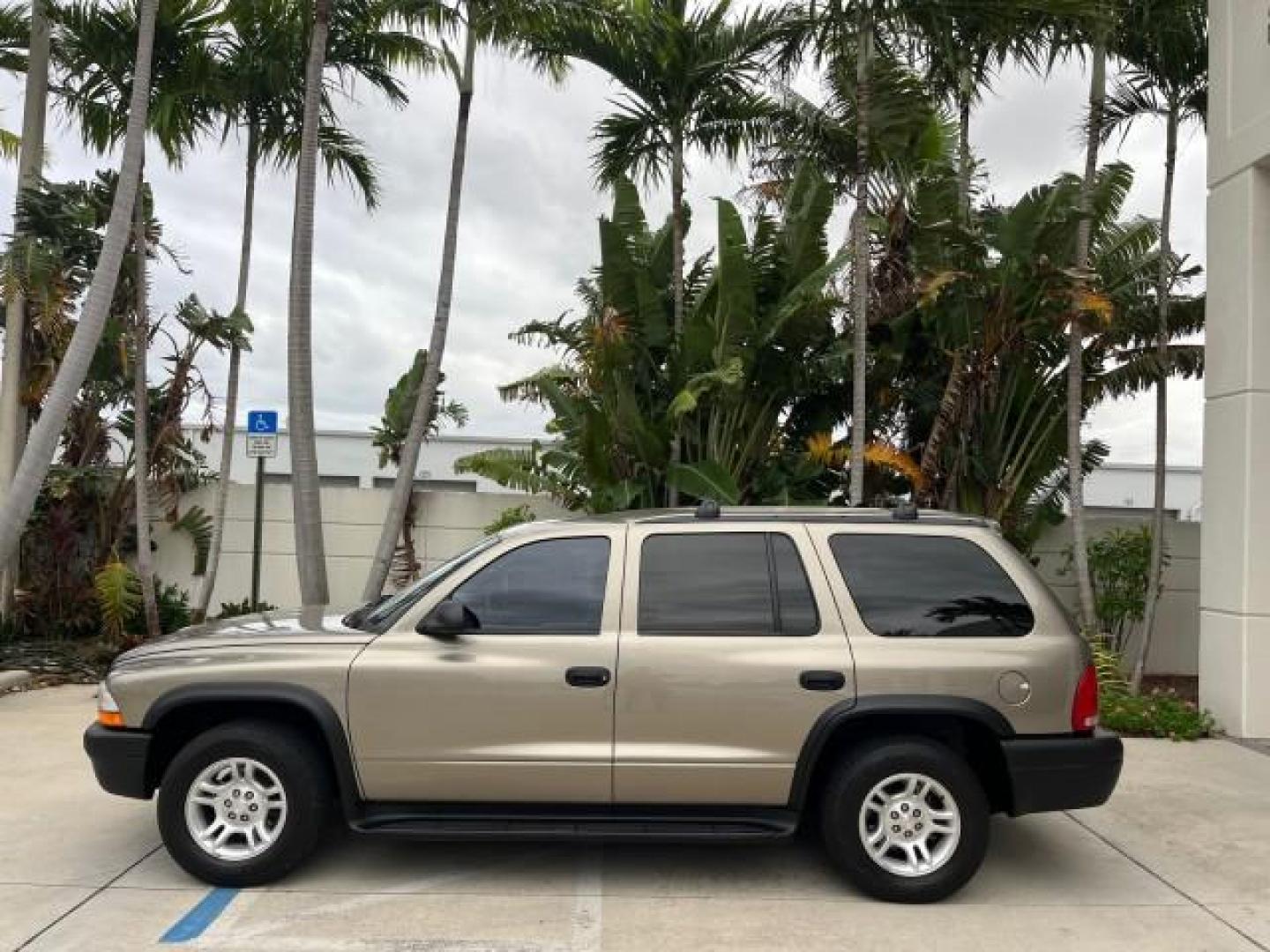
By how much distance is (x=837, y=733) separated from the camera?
15.3 feet

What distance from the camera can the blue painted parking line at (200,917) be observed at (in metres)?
4.18

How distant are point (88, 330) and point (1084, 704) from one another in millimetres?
8293

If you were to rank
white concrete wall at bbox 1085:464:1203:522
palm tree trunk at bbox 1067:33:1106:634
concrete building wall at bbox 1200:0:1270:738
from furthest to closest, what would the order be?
1. white concrete wall at bbox 1085:464:1203:522
2. palm tree trunk at bbox 1067:33:1106:634
3. concrete building wall at bbox 1200:0:1270:738

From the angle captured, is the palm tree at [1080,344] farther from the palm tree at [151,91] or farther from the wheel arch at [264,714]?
the palm tree at [151,91]

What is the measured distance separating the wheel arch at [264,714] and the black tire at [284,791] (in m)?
0.10

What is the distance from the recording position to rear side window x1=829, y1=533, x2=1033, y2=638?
15.5 ft

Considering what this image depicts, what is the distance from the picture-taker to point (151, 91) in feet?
33.6

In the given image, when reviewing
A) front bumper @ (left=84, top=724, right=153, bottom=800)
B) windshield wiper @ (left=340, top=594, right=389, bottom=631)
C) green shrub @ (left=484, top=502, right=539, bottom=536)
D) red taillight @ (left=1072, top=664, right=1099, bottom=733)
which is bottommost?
front bumper @ (left=84, top=724, right=153, bottom=800)

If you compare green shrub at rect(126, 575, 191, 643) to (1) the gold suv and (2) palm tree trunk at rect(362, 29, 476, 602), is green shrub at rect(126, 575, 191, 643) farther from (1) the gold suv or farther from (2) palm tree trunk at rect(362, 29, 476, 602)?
(1) the gold suv

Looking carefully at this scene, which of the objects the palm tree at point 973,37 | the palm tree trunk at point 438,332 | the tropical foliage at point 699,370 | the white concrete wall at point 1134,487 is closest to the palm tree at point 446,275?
the palm tree trunk at point 438,332

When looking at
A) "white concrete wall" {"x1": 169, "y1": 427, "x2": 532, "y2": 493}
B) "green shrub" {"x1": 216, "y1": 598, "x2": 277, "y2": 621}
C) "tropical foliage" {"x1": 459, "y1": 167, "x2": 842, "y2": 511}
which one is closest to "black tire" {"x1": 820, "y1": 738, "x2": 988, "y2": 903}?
"tropical foliage" {"x1": 459, "y1": 167, "x2": 842, "y2": 511}

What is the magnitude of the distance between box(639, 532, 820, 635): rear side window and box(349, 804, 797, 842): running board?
832mm

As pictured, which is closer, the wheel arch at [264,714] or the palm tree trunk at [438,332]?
the wheel arch at [264,714]

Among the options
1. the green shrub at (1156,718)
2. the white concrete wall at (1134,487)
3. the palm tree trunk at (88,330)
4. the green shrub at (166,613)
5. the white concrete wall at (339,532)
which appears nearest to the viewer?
the green shrub at (1156,718)
